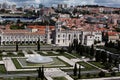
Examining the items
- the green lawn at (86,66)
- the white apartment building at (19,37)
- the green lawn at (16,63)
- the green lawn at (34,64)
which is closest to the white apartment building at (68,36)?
the white apartment building at (19,37)

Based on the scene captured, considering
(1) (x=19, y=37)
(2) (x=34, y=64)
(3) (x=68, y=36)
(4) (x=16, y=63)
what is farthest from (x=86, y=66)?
(1) (x=19, y=37)

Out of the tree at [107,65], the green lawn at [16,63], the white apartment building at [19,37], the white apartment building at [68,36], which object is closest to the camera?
the green lawn at [16,63]

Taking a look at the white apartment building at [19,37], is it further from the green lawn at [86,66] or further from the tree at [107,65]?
the tree at [107,65]

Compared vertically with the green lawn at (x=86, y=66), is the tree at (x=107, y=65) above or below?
above

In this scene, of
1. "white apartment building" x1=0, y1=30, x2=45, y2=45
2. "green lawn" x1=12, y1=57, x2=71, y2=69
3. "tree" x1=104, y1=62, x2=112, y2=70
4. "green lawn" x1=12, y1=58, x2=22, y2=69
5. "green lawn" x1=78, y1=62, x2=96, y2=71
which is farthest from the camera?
"white apartment building" x1=0, y1=30, x2=45, y2=45

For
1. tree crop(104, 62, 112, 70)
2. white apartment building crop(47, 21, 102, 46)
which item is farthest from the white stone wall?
tree crop(104, 62, 112, 70)

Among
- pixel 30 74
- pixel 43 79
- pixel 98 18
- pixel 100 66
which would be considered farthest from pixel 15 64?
pixel 98 18

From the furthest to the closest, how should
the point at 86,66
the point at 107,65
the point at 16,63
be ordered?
the point at 16,63 → the point at 86,66 → the point at 107,65

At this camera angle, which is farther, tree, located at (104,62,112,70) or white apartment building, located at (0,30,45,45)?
white apartment building, located at (0,30,45,45)

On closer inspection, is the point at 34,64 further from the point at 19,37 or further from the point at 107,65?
the point at 19,37

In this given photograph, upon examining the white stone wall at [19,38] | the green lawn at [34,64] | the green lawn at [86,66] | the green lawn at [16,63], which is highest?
the white stone wall at [19,38]

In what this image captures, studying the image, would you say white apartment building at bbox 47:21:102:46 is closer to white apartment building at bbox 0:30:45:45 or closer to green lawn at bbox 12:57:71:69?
white apartment building at bbox 0:30:45:45

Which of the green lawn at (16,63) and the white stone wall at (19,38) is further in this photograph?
the white stone wall at (19,38)
